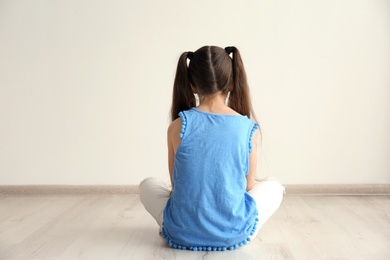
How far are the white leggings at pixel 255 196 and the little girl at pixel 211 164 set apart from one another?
0.05 meters

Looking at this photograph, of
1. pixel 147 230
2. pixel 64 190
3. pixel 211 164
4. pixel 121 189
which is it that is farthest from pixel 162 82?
pixel 211 164

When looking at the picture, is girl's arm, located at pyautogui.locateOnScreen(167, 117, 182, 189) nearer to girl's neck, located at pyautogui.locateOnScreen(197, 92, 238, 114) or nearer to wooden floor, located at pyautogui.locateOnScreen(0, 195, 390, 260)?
girl's neck, located at pyautogui.locateOnScreen(197, 92, 238, 114)

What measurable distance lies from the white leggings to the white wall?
103 cm

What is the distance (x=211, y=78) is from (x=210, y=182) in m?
0.35

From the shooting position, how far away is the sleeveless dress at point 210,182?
1922 mm

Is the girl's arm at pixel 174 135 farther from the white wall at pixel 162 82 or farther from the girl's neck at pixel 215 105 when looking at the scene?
the white wall at pixel 162 82

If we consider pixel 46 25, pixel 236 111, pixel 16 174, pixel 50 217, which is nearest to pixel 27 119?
pixel 16 174

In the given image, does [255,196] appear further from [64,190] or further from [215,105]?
[64,190]

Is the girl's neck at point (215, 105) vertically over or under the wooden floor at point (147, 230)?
over

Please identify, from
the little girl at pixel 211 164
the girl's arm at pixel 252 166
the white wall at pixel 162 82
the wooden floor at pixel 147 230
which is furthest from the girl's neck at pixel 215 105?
the white wall at pixel 162 82

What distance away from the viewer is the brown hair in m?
1.95

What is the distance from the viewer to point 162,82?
3.22 m

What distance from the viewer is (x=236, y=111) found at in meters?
2.15

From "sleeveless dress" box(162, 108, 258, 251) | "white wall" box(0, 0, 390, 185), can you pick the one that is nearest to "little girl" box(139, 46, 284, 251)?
"sleeveless dress" box(162, 108, 258, 251)
